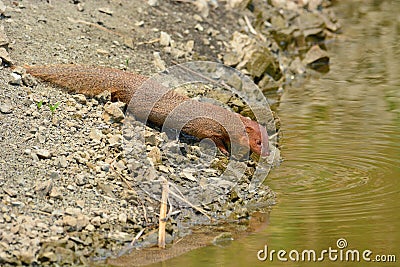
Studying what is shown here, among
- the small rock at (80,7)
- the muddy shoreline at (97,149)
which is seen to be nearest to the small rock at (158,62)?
the muddy shoreline at (97,149)

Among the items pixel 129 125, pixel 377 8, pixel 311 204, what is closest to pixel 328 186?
pixel 311 204

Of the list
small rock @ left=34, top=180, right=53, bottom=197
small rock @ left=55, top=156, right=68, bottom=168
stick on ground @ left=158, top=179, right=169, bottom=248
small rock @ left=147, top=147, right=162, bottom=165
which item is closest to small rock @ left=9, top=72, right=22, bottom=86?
small rock @ left=55, top=156, right=68, bottom=168

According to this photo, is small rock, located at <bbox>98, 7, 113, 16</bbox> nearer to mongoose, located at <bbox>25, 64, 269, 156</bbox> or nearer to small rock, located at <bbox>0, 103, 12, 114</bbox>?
mongoose, located at <bbox>25, 64, 269, 156</bbox>

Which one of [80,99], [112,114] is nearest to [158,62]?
[80,99]

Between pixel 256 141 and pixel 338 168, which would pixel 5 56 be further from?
pixel 338 168

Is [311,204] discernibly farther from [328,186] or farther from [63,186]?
[63,186]

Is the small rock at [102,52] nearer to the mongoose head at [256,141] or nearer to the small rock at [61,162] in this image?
the mongoose head at [256,141]
